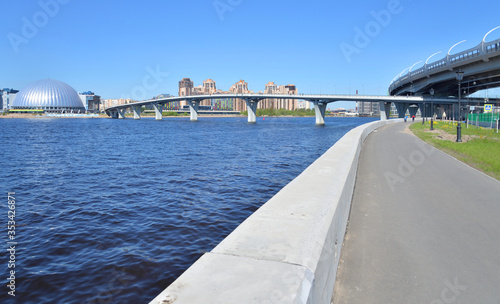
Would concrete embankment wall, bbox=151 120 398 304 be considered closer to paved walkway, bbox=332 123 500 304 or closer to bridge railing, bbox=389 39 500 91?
paved walkway, bbox=332 123 500 304

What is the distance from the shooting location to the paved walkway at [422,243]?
4.63 m

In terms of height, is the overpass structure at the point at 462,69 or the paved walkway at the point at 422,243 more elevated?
the overpass structure at the point at 462,69

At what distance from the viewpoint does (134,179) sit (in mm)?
16906

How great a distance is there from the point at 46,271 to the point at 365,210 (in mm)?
6944

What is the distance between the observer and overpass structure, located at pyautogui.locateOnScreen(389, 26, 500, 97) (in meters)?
56.3

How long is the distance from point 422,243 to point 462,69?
7014 centimetres

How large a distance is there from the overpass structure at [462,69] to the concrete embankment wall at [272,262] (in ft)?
117

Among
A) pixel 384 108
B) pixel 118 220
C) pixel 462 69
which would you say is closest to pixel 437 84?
pixel 384 108

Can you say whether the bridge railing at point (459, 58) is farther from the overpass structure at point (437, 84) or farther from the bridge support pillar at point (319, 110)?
the bridge support pillar at point (319, 110)

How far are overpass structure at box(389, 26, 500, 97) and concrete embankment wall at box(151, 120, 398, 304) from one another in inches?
1408

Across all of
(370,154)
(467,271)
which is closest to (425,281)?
(467,271)

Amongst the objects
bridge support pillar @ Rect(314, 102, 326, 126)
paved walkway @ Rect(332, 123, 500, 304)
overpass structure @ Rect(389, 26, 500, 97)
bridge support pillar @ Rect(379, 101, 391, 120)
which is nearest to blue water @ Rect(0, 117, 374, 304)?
paved walkway @ Rect(332, 123, 500, 304)

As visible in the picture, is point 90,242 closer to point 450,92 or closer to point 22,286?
point 22,286

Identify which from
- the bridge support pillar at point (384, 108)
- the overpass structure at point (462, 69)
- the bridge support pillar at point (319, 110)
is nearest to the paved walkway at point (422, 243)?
the overpass structure at point (462, 69)
